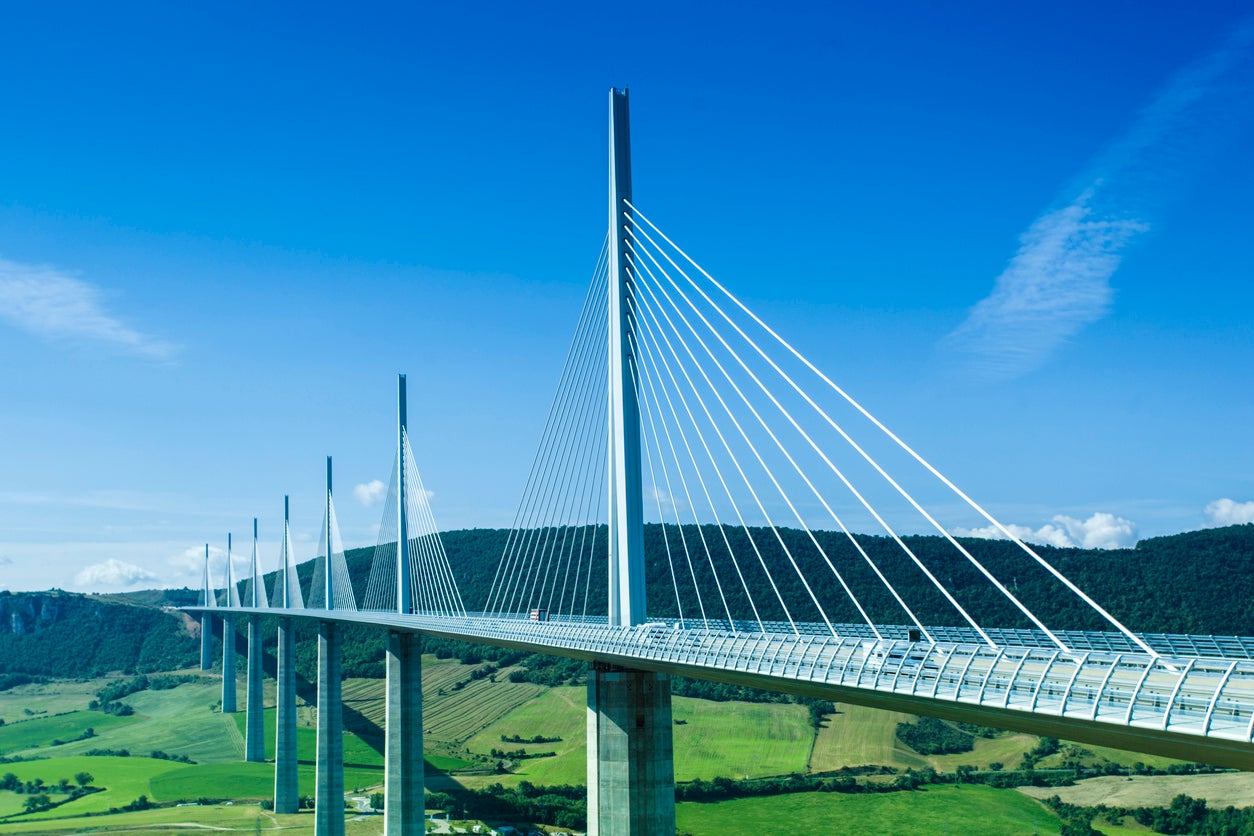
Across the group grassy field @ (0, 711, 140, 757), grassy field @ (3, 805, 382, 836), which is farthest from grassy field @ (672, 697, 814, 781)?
grassy field @ (0, 711, 140, 757)

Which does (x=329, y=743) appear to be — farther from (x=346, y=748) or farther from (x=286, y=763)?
(x=346, y=748)

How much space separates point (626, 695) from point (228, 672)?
319 feet

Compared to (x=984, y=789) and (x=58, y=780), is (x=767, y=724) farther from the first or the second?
(x=58, y=780)

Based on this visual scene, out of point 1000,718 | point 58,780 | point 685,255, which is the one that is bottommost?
point 58,780

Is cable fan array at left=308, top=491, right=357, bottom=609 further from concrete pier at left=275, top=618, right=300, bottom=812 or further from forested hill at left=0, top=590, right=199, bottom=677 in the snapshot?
forested hill at left=0, top=590, right=199, bottom=677

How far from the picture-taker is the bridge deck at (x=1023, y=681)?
38.1ft

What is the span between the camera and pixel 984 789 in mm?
65500

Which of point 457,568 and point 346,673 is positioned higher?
point 457,568

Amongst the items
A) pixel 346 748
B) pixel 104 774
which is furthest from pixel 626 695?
pixel 104 774

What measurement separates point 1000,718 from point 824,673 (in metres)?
3.36

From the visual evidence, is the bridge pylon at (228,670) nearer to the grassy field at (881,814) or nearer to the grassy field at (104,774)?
the grassy field at (104,774)

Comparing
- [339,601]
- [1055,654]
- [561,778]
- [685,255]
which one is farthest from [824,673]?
[339,601]

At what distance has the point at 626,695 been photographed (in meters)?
29.4

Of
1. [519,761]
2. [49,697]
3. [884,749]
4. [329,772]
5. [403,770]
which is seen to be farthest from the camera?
[49,697]
